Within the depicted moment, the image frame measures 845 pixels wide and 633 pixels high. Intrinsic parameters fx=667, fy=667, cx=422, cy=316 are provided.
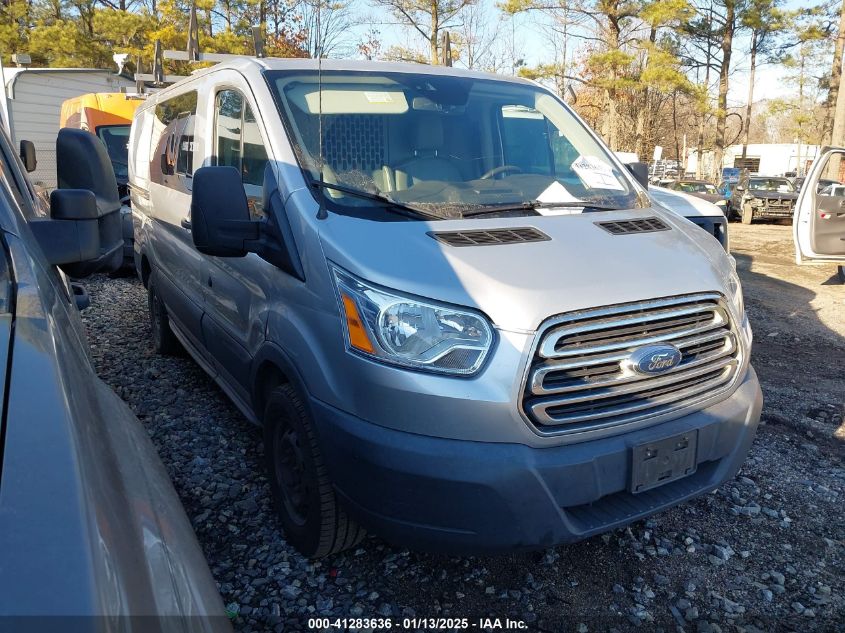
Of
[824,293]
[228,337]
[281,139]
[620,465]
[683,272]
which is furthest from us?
[824,293]

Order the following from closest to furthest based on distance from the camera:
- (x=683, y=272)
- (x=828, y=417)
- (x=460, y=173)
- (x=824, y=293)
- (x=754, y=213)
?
(x=683, y=272)
(x=460, y=173)
(x=828, y=417)
(x=824, y=293)
(x=754, y=213)

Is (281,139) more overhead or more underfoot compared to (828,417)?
more overhead

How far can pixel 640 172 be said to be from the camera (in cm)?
401

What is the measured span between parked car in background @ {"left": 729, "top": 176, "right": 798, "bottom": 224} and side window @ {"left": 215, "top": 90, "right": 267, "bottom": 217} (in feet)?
64.7

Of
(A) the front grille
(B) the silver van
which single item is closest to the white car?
(B) the silver van

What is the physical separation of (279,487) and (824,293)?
848 cm

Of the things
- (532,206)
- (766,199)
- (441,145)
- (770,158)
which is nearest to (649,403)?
(532,206)

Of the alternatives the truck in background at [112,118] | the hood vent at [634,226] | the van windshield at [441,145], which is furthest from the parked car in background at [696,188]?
the hood vent at [634,226]

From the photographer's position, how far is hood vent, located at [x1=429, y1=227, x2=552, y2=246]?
2.50 meters

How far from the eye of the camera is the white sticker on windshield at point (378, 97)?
321cm

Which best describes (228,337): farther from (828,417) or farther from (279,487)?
(828,417)

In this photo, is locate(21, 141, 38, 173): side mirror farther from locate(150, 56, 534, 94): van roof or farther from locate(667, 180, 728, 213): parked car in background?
locate(667, 180, 728, 213): parked car in background

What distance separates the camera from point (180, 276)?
14.2ft

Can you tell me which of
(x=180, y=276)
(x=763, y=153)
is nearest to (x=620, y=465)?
(x=180, y=276)
